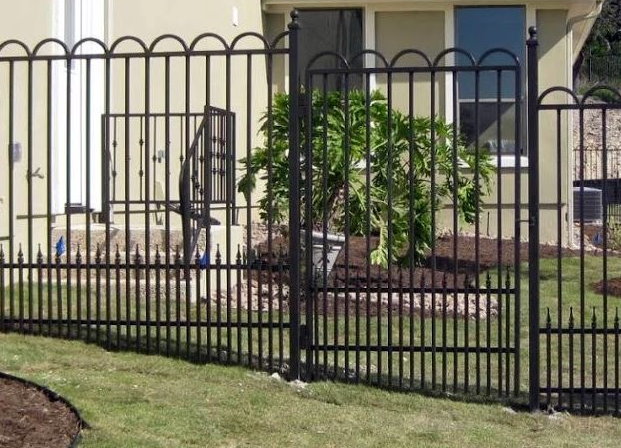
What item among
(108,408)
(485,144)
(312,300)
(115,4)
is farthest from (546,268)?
(108,408)

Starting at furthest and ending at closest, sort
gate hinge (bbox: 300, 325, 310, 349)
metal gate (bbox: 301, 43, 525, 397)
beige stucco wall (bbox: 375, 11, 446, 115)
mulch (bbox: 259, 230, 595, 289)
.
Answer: beige stucco wall (bbox: 375, 11, 446, 115), mulch (bbox: 259, 230, 595, 289), gate hinge (bbox: 300, 325, 310, 349), metal gate (bbox: 301, 43, 525, 397)

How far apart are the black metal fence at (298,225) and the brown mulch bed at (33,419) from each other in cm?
125

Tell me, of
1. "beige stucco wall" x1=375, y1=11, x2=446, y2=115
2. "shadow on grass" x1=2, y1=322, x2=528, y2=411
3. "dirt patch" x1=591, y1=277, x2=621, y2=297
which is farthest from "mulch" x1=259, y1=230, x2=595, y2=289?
"shadow on grass" x1=2, y1=322, x2=528, y2=411

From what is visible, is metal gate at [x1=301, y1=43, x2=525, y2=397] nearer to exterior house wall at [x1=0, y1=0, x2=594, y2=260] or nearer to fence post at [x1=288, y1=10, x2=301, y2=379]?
fence post at [x1=288, y1=10, x2=301, y2=379]

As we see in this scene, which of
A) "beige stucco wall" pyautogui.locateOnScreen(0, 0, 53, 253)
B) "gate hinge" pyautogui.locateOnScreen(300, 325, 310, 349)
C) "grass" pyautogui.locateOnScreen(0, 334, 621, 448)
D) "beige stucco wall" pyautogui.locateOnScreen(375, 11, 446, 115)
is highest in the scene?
"beige stucco wall" pyautogui.locateOnScreen(375, 11, 446, 115)

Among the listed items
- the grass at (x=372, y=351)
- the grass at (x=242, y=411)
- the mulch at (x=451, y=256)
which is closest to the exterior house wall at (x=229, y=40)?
the mulch at (x=451, y=256)

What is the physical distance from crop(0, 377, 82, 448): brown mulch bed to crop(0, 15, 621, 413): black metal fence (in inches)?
49.3

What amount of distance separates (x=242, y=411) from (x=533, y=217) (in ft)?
7.01

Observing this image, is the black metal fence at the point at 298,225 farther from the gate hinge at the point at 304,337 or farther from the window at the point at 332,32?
the window at the point at 332,32

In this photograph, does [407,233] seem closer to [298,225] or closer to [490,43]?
[298,225]

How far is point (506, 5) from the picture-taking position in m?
16.0

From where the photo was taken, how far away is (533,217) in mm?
7078

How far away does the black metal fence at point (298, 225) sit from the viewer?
285 inches

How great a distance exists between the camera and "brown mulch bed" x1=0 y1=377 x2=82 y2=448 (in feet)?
18.0
